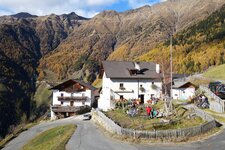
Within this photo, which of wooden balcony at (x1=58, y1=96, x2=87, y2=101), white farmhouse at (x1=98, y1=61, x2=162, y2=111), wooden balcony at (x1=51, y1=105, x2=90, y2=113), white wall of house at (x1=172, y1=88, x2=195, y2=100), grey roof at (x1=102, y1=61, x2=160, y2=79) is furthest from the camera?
wooden balcony at (x1=58, y1=96, x2=87, y2=101)

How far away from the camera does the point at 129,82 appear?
65250 millimetres

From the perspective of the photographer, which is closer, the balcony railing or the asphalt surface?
the asphalt surface

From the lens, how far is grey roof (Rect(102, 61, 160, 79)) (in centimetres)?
6462

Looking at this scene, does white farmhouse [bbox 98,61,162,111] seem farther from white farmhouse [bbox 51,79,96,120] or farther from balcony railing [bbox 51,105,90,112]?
white farmhouse [bbox 51,79,96,120]

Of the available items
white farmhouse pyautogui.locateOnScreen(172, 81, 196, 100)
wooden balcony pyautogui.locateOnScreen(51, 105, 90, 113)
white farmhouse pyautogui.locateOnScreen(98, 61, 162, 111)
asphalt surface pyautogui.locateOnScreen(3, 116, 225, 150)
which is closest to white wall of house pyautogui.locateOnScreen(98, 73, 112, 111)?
white farmhouse pyautogui.locateOnScreen(98, 61, 162, 111)

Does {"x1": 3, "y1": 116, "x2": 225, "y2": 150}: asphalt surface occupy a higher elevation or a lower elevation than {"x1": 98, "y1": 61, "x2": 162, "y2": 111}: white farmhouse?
lower

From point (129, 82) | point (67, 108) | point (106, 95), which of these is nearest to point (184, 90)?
point (129, 82)

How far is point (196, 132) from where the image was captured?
32969mm

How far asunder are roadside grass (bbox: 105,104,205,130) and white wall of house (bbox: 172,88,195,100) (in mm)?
15258

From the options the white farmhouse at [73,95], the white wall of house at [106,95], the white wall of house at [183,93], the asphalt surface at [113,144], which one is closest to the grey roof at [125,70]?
the white wall of house at [106,95]

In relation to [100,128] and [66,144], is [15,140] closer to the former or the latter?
[100,128]

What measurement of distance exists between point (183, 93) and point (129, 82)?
451 inches

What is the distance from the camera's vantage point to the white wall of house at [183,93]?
62438mm

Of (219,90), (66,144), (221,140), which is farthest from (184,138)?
(219,90)
